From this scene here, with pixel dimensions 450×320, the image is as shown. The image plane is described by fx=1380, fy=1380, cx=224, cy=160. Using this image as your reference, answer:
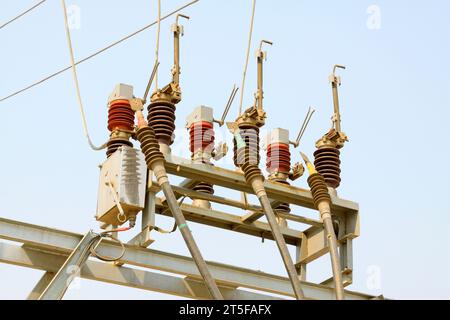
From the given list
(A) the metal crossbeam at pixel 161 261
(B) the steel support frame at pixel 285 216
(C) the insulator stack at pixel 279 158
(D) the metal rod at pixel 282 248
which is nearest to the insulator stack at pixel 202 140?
(B) the steel support frame at pixel 285 216

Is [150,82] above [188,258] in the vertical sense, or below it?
above

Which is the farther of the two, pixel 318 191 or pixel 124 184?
pixel 124 184

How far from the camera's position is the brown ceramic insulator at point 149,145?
32.8 ft

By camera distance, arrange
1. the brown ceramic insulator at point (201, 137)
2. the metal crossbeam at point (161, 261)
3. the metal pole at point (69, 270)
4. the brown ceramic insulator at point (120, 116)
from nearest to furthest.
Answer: the metal pole at point (69, 270) < the metal crossbeam at point (161, 261) < the brown ceramic insulator at point (120, 116) < the brown ceramic insulator at point (201, 137)

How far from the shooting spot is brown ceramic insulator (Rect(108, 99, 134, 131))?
11.1 metres

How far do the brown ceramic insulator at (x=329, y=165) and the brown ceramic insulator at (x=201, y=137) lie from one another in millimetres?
1059

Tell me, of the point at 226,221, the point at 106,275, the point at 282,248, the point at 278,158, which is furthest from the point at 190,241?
the point at 278,158

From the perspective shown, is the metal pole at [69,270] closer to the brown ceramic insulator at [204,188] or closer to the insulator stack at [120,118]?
the insulator stack at [120,118]

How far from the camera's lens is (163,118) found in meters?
11.2

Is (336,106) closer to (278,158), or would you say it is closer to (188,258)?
(278,158)

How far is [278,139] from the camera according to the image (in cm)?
1204

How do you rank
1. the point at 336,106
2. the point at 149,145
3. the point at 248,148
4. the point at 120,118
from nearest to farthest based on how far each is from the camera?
1. the point at 149,145
2. the point at 248,148
3. the point at 120,118
4. the point at 336,106

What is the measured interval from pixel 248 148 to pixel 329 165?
1.19 m
